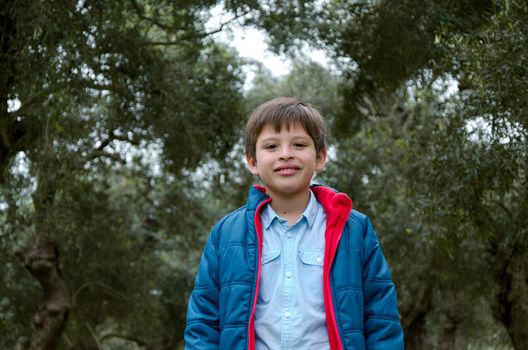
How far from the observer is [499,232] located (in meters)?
12.1

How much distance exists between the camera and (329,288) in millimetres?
2865

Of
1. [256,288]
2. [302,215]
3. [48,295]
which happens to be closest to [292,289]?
[256,288]

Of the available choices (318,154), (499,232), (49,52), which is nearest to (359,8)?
(499,232)

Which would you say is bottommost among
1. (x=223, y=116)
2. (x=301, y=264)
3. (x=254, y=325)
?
(x=254, y=325)

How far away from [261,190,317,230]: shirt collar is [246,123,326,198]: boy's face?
0.22ft

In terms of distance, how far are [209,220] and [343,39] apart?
8298 mm

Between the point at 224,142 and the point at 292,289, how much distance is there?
10787 millimetres

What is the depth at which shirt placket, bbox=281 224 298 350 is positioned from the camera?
9.34ft

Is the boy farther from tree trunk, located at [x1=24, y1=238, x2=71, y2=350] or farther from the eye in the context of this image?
tree trunk, located at [x1=24, y1=238, x2=71, y2=350]

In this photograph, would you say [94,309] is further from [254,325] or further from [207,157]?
[254,325]

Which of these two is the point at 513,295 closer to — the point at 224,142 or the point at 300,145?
the point at 224,142

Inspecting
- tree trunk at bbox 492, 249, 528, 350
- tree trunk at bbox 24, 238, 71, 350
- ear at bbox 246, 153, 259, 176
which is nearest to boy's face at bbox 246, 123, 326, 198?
ear at bbox 246, 153, 259, 176

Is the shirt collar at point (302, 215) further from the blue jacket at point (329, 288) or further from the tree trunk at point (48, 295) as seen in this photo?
the tree trunk at point (48, 295)

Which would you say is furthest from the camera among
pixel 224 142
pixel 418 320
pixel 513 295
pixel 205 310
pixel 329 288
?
pixel 418 320
